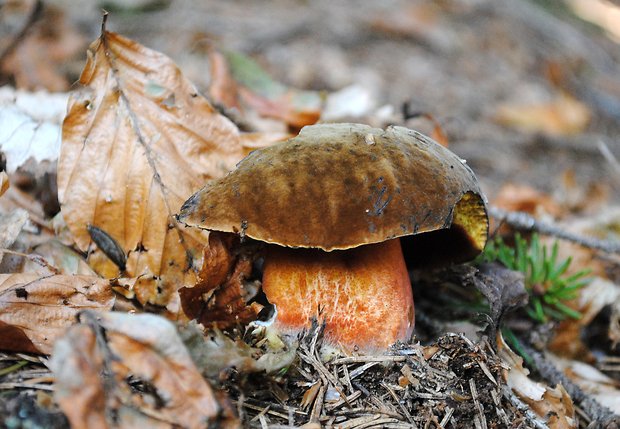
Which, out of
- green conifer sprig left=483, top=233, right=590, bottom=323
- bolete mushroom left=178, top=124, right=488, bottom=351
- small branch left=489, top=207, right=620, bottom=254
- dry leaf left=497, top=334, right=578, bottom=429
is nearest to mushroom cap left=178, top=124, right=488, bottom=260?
bolete mushroom left=178, top=124, right=488, bottom=351

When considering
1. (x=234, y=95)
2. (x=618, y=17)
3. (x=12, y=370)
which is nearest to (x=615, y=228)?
(x=234, y=95)

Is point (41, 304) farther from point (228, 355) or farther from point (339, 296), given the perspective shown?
point (339, 296)

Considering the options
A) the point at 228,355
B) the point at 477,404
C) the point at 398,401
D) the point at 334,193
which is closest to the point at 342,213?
the point at 334,193

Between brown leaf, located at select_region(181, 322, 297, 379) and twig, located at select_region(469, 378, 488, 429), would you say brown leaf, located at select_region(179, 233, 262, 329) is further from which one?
twig, located at select_region(469, 378, 488, 429)

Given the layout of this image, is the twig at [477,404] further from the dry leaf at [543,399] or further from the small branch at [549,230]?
the small branch at [549,230]

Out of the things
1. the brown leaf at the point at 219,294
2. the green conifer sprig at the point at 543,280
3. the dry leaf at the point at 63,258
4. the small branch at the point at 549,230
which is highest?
the small branch at the point at 549,230

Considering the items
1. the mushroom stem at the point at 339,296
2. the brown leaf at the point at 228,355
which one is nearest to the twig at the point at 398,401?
the mushroom stem at the point at 339,296
